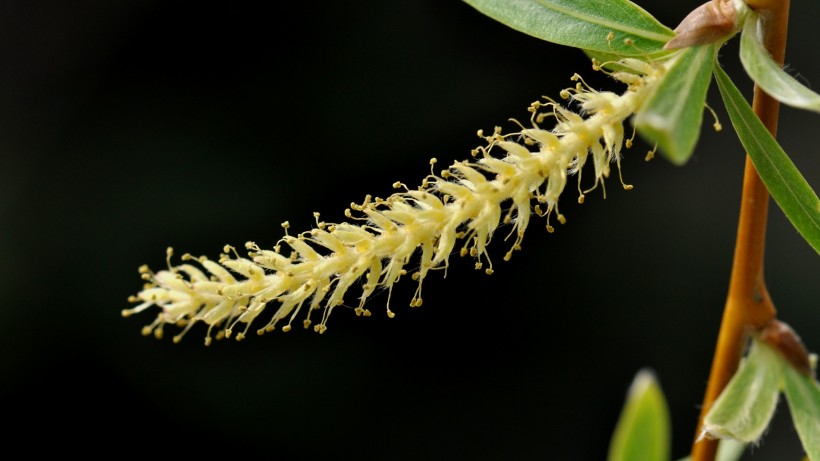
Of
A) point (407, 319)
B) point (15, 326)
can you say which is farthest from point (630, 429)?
point (15, 326)

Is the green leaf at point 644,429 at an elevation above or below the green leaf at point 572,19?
below

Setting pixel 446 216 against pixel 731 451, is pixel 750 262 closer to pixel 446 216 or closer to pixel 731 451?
pixel 446 216

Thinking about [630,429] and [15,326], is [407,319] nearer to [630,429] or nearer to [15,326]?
[15,326]

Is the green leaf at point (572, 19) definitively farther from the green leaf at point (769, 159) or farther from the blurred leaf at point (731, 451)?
the blurred leaf at point (731, 451)

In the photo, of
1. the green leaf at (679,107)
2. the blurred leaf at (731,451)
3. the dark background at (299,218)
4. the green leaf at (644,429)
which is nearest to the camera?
the green leaf at (679,107)

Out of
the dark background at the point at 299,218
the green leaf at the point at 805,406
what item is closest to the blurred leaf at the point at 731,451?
the green leaf at the point at 805,406

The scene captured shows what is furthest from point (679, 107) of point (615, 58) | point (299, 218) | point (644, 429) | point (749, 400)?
point (299, 218)

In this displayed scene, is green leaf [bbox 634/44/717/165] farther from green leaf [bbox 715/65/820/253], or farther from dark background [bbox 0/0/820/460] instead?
dark background [bbox 0/0/820/460]
